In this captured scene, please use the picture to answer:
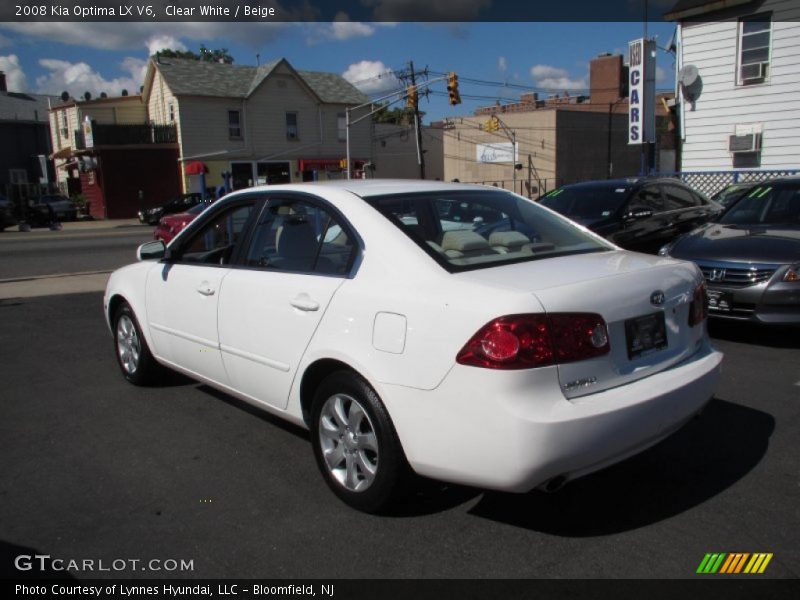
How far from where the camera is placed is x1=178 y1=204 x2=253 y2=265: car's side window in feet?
15.0

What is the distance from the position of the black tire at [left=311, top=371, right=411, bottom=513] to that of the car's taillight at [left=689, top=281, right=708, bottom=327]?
5.48 ft

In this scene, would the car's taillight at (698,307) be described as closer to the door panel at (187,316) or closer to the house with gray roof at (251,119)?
the door panel at (187,316)

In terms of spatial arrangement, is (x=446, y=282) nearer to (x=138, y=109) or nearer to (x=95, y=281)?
(x=95, y=281)

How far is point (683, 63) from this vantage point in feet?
53.7

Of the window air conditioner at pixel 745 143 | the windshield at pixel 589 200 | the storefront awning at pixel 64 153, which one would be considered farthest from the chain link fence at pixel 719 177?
the storefront awning at pixel 64 153

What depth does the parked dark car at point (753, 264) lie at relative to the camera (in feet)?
20.1

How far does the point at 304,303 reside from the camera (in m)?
3.64

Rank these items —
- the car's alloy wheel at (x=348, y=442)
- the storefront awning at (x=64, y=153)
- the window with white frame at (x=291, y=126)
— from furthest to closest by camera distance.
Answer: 1. the storefront awning at (x=64, y=153)
2. the window with white frame at (x=291, y=126)
3. the car's alloy wheel at (x=348, y=442)

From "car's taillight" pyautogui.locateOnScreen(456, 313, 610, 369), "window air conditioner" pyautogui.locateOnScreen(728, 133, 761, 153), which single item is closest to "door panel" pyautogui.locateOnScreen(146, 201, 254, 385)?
"car's taillight" pyautogui.locateOnScreen(456, 313, 610, 369)

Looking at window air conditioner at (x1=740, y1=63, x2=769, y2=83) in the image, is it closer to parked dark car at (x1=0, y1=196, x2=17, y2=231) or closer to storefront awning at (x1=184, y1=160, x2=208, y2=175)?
storefront awning at (x1=184, y1=160, x2=208, y2=175)

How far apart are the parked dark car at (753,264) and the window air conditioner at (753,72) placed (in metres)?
8.99

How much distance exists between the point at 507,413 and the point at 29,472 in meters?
2.94

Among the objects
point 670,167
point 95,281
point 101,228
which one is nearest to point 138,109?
point 101,228

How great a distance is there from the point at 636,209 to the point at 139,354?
6.95 meters
